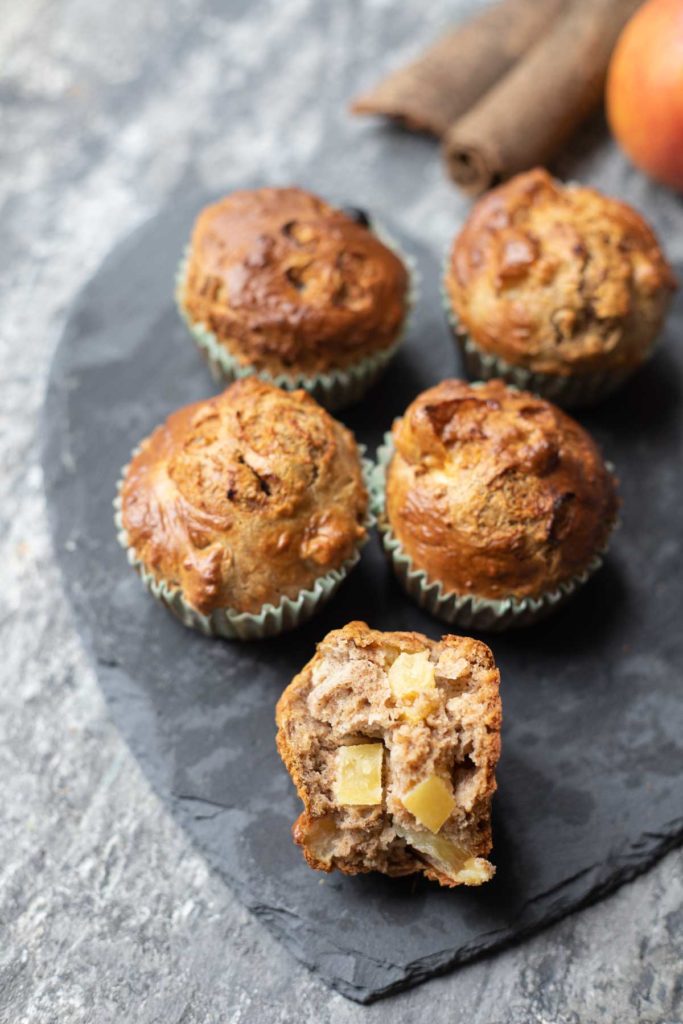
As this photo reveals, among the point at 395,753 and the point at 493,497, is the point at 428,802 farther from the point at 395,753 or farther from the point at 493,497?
the point at 493,497

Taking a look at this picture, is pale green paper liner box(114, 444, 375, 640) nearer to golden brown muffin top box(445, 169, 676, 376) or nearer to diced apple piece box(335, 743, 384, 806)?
diced apple piece box(335, 743, 384, 806)

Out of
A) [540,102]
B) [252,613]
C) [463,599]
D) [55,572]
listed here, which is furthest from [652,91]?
[55,572]

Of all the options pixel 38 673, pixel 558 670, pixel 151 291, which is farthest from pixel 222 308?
pixel 558 670

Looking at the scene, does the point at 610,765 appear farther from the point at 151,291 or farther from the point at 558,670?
the point at 151,291

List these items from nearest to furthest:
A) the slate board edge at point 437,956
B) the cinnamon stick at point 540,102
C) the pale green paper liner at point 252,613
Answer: the slate board edge at point 437,956 → the pale green paper liner at point 252,613 → the cinnamon stick at point 540,102

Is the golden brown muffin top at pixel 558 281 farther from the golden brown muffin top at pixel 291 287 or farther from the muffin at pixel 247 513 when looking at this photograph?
the muffin at pixel 247 513

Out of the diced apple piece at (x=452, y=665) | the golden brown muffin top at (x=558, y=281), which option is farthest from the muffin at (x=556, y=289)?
the diced apple piece at (x=452, y=665)
